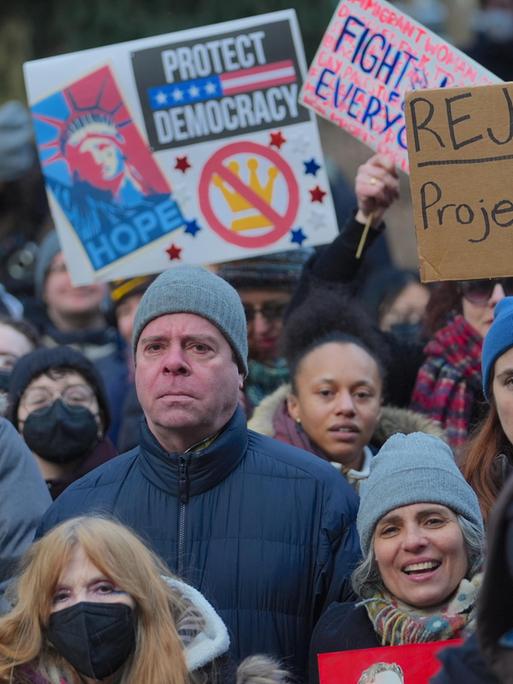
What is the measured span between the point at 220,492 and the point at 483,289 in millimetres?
1541

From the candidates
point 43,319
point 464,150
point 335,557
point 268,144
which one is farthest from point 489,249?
point 43,319

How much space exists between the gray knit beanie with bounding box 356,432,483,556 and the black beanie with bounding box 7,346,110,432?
5.99 ft

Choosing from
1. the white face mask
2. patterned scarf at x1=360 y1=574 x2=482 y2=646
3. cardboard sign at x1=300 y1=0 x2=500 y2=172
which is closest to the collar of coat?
patterned scarf at x1=360 y1=574 x2=482 y2=646

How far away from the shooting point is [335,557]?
191 inches

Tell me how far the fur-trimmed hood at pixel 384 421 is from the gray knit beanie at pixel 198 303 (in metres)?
0.92

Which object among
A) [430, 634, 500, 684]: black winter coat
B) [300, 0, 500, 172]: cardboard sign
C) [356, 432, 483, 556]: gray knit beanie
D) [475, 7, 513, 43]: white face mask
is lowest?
[430, 634, 500, 684]: black winter coat

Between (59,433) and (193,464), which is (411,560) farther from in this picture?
(59,433)

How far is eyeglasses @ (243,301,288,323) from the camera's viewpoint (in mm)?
6910

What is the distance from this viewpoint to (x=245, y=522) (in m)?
4.85

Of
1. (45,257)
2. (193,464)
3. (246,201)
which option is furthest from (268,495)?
(45,257)

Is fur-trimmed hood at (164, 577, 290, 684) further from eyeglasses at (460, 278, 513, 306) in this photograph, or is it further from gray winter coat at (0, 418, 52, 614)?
eyeglasses at (460, 278, 513, 306)

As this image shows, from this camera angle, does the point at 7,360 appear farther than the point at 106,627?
Yes

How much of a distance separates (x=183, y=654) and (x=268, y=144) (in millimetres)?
2862

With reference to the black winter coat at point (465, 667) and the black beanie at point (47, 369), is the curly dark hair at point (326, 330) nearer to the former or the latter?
the black beanie at point (47, 369)
